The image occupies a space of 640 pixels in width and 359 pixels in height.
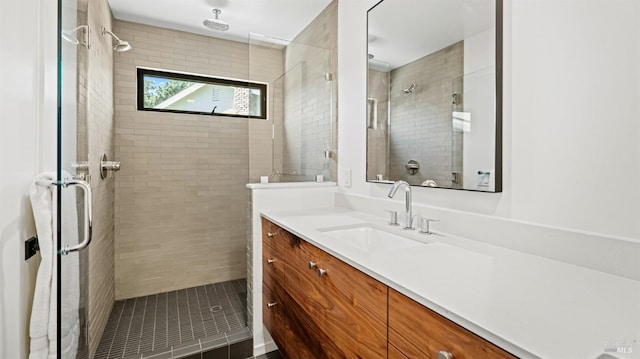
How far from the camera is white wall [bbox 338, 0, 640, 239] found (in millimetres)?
875

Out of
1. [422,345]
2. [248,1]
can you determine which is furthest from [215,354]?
[248,1]

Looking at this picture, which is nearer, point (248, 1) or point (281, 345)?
point (281, 345)

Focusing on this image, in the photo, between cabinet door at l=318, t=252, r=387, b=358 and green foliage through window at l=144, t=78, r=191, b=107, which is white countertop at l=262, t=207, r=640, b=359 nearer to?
cabinet door at l=318, t=252, r=387, b=358

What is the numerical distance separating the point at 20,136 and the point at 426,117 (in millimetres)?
1680

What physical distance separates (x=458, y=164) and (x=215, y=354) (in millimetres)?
1811

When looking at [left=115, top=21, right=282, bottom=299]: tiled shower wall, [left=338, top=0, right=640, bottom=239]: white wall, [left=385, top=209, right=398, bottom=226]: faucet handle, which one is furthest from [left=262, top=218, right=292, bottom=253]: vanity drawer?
[left=115, top=21, right=282, bottom=299]: tiled shower wall

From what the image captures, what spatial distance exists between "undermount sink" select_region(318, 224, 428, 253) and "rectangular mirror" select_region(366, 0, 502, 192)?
33 centimetres

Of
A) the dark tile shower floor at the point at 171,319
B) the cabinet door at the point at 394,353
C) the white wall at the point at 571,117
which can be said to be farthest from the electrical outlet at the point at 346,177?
the cabinet door at the point at 394,353

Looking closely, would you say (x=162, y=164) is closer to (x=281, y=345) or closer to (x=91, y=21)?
(x=91, y=21)

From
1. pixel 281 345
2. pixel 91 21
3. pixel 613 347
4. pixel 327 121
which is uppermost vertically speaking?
pixel 91 21

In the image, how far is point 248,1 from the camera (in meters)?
2.39

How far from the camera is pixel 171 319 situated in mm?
2383

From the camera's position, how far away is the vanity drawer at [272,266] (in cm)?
A: 168

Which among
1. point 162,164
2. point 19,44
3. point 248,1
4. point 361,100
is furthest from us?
point 162,164
